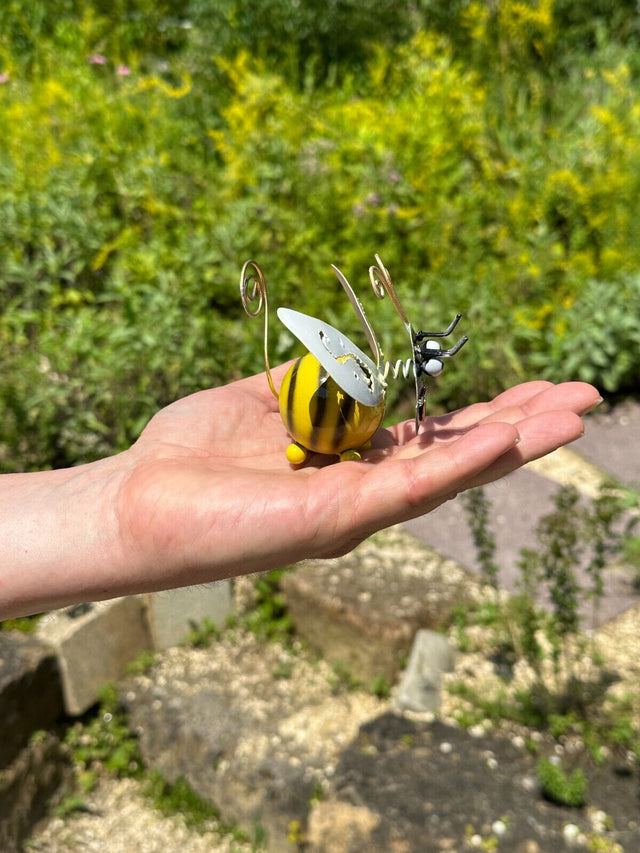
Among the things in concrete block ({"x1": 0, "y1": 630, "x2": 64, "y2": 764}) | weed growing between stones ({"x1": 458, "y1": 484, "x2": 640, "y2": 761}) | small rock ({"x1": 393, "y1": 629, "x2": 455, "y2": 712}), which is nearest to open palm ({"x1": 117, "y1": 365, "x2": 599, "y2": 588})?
weed growing between stones ({"x1": 458, "y1": 484, "x2": 640, "y2": 761})

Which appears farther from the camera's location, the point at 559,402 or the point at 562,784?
the point at 562,784

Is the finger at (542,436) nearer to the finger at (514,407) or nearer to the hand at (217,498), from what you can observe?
the hand at (217,498)

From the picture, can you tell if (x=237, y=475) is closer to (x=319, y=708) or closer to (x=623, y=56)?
(x=319, y=708)

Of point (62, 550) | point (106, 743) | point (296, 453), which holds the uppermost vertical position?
point (296, 453)

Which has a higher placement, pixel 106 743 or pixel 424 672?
pixel 424 672

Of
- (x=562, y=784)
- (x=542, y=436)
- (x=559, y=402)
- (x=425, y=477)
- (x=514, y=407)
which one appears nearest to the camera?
(x=425, y=477)

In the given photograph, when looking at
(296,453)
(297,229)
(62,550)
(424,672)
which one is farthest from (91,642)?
(297,229)

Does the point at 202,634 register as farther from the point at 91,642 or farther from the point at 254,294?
Result: the point at 254,294
